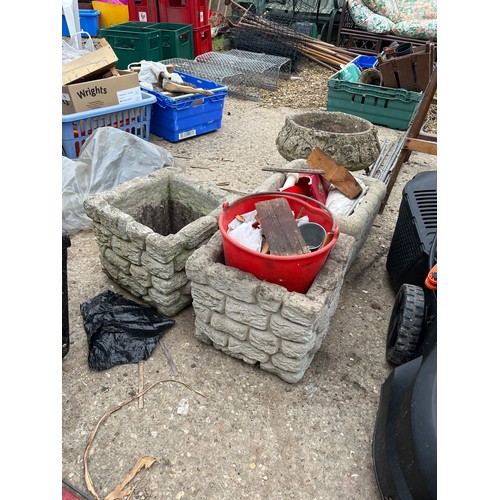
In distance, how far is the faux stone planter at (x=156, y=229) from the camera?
2.47 m

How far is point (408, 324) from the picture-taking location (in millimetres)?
2297

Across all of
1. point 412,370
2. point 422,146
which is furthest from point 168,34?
point 412,370

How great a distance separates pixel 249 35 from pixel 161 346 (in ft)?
27.5

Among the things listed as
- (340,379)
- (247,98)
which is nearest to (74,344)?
(340,379)

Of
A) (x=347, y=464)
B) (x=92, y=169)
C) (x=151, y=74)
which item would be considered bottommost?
(x=347, y=464)

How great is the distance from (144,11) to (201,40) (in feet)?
3.93

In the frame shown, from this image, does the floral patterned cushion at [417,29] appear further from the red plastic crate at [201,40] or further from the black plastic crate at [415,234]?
the black plastic crate at [415,234]

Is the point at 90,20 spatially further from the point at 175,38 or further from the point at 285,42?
the point at 285,42

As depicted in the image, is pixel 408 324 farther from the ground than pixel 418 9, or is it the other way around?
pixel 418 9

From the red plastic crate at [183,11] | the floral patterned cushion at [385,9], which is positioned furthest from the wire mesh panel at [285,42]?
the red plastic crate at [183,11]

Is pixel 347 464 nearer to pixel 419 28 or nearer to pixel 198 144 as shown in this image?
pixel 198 144

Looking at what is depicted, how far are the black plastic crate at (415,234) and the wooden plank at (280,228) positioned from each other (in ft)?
2.97

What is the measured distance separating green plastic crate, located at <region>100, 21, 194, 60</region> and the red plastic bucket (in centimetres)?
591

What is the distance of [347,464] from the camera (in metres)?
2.00
